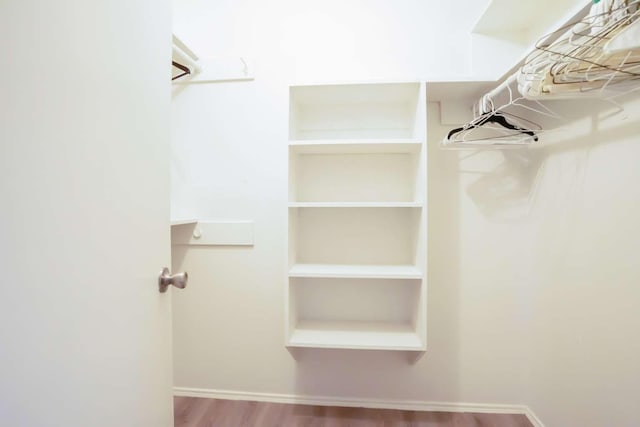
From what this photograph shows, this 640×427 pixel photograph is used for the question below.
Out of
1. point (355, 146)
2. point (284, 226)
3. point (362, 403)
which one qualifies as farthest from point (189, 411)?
point (355, 146)

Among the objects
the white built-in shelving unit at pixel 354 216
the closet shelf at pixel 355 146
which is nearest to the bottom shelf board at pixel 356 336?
the white built-in shelving unit at pixel 354 216

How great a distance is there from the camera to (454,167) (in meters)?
1.60

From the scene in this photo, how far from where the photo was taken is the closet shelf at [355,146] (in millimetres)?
1358

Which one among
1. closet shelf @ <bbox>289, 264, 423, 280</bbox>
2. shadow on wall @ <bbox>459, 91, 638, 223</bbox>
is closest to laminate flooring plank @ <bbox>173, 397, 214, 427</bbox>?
closet shelf @ <bbox>289, 264, 423, 280</bbox>

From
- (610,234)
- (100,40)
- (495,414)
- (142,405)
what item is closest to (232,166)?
(100,40)

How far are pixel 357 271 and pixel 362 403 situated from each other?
33.5 inches

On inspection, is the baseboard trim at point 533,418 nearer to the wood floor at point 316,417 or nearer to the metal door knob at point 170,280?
the wood floor at point 316,417

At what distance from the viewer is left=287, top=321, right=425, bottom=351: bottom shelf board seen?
1.38m

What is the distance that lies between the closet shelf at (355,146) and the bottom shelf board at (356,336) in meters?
0.97

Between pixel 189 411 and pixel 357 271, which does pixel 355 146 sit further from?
pixel 189 411

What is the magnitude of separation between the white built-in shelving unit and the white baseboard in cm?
48

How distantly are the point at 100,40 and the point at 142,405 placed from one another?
2.97ft

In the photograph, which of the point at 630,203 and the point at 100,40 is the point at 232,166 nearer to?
the point at 100,40

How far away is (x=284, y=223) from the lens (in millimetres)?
1603
